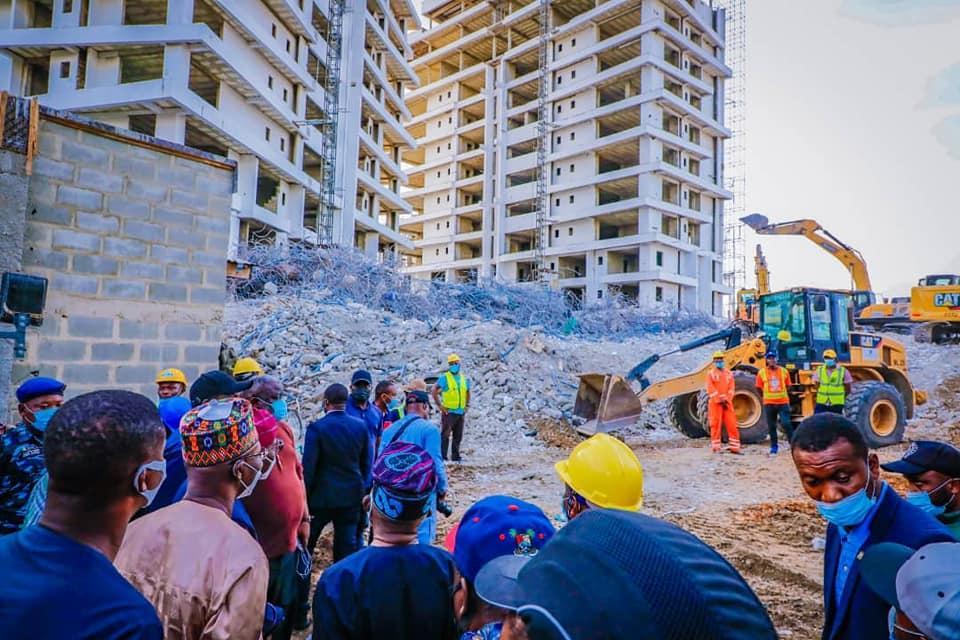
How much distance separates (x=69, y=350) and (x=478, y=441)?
22.1ft

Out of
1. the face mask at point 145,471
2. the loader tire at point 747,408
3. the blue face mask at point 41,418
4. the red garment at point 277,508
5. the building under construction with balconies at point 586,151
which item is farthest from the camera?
the building under construction with balconies at point 586,151

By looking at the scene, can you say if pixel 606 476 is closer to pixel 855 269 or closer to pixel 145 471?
pixel 145 471

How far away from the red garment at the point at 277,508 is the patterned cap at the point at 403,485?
125 centimetres

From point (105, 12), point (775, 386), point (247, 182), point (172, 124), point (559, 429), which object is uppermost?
point (105, 12)

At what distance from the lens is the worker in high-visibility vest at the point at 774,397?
31.1ft

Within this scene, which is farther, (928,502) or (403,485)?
(928,502)

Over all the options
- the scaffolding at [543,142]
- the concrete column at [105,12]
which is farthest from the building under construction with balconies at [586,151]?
the concrete column at [105,12]

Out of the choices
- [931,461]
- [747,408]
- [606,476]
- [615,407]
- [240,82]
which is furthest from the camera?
[240,82]

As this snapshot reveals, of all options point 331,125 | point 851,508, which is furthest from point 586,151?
point 851,508

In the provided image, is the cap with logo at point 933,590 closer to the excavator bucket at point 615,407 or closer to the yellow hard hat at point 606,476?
the yellow hard hat at point 606,476

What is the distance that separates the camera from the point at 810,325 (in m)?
10.6

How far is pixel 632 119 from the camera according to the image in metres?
40.7

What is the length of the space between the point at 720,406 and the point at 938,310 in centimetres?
1600

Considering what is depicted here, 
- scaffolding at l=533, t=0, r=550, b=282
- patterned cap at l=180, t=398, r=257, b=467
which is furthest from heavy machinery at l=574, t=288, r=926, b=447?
scaffolding at l=533, t=0, r=550, b=282
